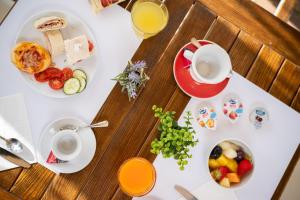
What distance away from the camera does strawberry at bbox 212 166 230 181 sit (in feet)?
4.30

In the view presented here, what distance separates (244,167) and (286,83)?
13.6 inches

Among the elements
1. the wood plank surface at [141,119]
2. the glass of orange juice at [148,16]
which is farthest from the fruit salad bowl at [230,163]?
the glass of orange juice at [148,16]

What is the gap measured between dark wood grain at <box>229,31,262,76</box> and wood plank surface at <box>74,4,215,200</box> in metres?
0.12

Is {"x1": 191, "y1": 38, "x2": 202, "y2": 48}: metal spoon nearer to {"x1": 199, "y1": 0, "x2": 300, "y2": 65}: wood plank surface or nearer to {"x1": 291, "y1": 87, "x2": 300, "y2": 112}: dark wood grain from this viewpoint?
{"x1": 199, "y1": 0, "x2": 300, "y2": 65}: wood plank surface

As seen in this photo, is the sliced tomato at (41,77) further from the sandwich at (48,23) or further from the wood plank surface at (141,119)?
the wood plank surface at (141,119)

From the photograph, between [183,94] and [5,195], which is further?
[183,94]

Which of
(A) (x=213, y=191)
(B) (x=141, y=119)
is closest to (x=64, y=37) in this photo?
(B) (x=141, y=119)

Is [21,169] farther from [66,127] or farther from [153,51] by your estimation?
[153,51]

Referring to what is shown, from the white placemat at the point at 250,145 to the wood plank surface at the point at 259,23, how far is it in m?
0.17

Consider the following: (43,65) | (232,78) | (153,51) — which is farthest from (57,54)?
(232,78)

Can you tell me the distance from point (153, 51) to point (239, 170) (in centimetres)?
49

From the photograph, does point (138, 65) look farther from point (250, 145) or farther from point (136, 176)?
point (250, 145)

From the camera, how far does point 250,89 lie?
1404 mm

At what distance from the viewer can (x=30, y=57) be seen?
4.12 ft
